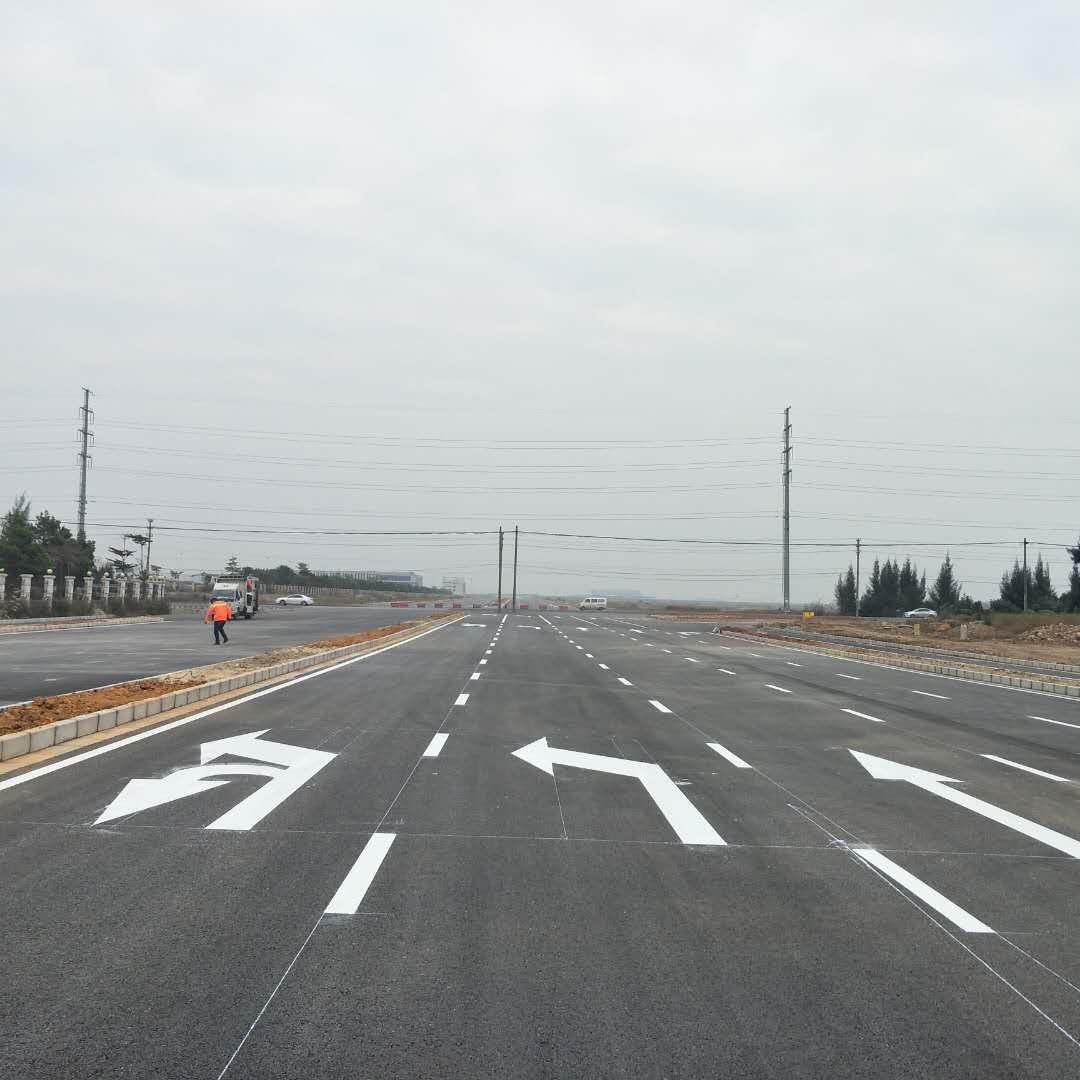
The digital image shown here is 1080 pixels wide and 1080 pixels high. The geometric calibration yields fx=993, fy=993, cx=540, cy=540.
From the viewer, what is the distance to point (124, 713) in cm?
1298

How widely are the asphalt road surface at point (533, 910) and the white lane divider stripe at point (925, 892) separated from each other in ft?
0.08

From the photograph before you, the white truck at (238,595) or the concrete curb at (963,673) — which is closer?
the concrete curb at (963,673)

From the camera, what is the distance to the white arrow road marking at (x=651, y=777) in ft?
25.5

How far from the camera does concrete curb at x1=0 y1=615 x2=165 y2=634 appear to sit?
42.4 m

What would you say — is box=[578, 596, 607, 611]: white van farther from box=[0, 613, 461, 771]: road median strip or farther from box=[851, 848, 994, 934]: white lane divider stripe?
box=[851, 848, 994, 934]: white lane divider stripe

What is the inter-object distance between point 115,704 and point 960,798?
35.2 ft

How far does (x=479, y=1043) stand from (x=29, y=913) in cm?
287

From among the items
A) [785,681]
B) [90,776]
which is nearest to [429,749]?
[90,776]

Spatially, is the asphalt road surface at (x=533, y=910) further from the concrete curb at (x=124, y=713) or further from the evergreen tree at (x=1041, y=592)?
the evergreen tree at (x=1041, y=592)

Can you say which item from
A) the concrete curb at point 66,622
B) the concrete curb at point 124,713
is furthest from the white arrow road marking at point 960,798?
the concrete curb at point 66,622

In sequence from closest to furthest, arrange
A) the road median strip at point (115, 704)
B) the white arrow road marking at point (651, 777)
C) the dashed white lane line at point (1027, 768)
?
the white arrow road marking at point (651, 777)
the dashed white lane line at point (1027, 768)
the road median strip at point (115, 704)

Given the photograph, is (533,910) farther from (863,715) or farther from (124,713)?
(863,715)

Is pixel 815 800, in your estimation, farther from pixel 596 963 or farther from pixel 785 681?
pixel 785 681

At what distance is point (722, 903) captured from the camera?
584 centimetres
